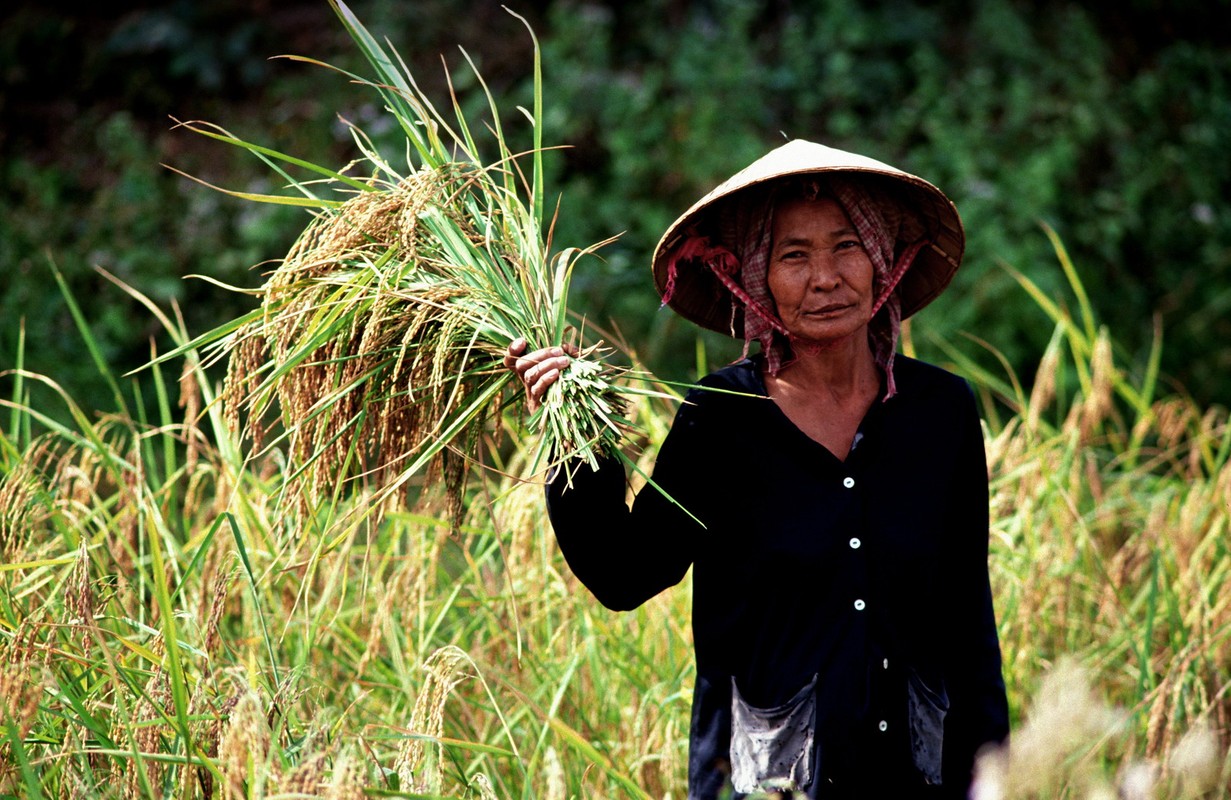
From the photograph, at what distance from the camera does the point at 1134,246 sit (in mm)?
6141

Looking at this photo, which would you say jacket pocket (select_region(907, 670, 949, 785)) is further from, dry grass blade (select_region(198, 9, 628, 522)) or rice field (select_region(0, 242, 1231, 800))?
dry grass blade (select_region(198, 9, 628, 522))

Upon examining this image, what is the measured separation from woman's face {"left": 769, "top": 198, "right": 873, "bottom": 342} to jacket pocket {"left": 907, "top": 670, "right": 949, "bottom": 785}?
1.80 ft

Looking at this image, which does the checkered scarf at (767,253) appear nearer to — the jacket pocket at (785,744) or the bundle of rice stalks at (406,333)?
the bundle of rice stalks at (406,333)

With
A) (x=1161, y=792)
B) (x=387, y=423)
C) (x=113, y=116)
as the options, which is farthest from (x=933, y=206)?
(x=113, y=116)

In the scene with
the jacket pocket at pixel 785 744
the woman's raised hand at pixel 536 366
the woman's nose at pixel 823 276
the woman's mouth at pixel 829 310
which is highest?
the woman's nose at pixel 823 276

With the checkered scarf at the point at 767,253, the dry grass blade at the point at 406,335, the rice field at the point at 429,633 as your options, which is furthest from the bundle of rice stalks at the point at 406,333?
the checkered scarf at the point at 767,253

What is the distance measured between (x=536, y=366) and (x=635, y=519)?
297 millimetres

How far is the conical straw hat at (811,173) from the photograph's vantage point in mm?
2045

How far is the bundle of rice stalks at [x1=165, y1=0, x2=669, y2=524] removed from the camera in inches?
79.0

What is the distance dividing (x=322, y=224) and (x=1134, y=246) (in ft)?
16.1

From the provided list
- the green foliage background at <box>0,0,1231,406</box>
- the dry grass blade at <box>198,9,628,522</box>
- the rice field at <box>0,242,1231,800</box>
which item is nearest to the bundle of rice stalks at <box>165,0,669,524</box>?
the dry grass blade at <box>198,9,628,522</box>

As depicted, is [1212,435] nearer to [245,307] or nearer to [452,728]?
[452,728]

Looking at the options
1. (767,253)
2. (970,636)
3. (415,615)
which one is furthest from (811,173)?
(415,615)

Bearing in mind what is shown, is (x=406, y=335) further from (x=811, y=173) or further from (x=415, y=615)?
(x=415, y=615)
